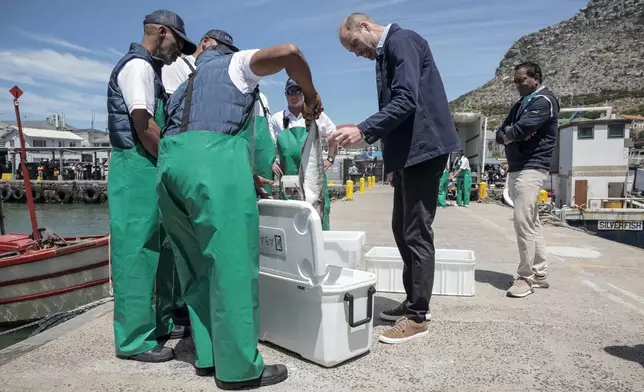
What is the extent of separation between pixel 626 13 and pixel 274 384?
174 metres

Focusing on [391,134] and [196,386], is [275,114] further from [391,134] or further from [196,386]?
→ [196,386]

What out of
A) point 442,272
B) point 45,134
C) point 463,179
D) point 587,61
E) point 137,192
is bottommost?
point 442,272

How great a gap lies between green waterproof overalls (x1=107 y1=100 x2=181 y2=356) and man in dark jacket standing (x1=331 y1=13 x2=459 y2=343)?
1406mm

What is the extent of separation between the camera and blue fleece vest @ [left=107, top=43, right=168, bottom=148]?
9.02ft

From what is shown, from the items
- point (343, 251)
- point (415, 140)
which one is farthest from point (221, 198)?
point (343, 251)

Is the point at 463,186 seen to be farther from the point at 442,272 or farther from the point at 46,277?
the point at 46,277

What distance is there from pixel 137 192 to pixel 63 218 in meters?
31.2

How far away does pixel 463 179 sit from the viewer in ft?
53.5

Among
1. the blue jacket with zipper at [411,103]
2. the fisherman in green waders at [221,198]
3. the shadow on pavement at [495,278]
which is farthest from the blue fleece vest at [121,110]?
the shadow on pavement at [495,278]

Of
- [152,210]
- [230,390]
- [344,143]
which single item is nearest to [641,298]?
[344,143]

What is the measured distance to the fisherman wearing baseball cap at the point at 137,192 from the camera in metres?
2.76

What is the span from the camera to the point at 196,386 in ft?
8.09

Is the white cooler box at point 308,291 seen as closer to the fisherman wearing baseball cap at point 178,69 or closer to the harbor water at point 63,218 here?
the fisherman wearing baseball cap at point 178,69

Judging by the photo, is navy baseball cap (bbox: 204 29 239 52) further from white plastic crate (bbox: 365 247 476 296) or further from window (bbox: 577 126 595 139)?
window (bbox: 577 126 595 139)
